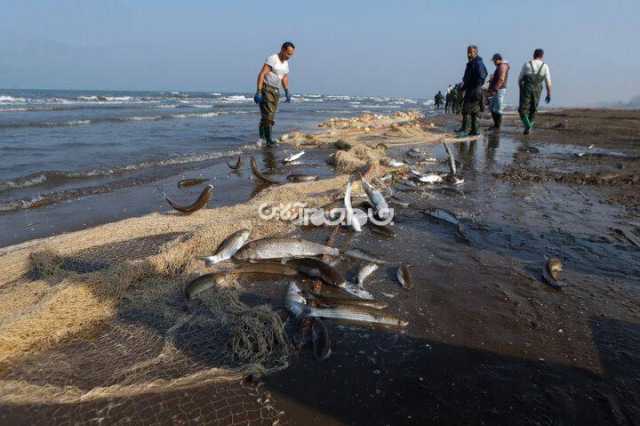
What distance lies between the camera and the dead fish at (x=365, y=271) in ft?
12.6

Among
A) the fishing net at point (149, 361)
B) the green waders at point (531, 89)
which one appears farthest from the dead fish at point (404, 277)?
the green waders at point (531, 89)

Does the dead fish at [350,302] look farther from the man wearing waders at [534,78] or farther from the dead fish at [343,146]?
the man wearing waders at [534,78]

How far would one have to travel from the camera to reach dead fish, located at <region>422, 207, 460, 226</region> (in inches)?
209

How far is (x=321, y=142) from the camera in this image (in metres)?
14.0

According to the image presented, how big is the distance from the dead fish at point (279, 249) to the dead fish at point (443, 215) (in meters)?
2.02

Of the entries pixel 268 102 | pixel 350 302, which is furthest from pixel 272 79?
pixel 350 302

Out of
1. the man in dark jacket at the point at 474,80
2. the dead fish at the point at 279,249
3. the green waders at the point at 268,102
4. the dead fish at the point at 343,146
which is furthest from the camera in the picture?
the dead fish at the point at 343,146

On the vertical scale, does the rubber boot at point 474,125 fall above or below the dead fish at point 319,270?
above

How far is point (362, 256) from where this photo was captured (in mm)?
4352

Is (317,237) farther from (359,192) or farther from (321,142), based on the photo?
(321,142)

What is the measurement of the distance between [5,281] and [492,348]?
4520 mm

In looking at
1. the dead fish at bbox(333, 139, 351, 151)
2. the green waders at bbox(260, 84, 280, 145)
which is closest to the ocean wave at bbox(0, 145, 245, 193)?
the green waders at bbox(260, 84, 280, 145)

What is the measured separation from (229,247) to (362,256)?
156cm

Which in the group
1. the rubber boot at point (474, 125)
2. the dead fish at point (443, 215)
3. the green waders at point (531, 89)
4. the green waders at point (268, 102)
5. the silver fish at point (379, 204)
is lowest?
A: the dead fish at point (443, 215)
